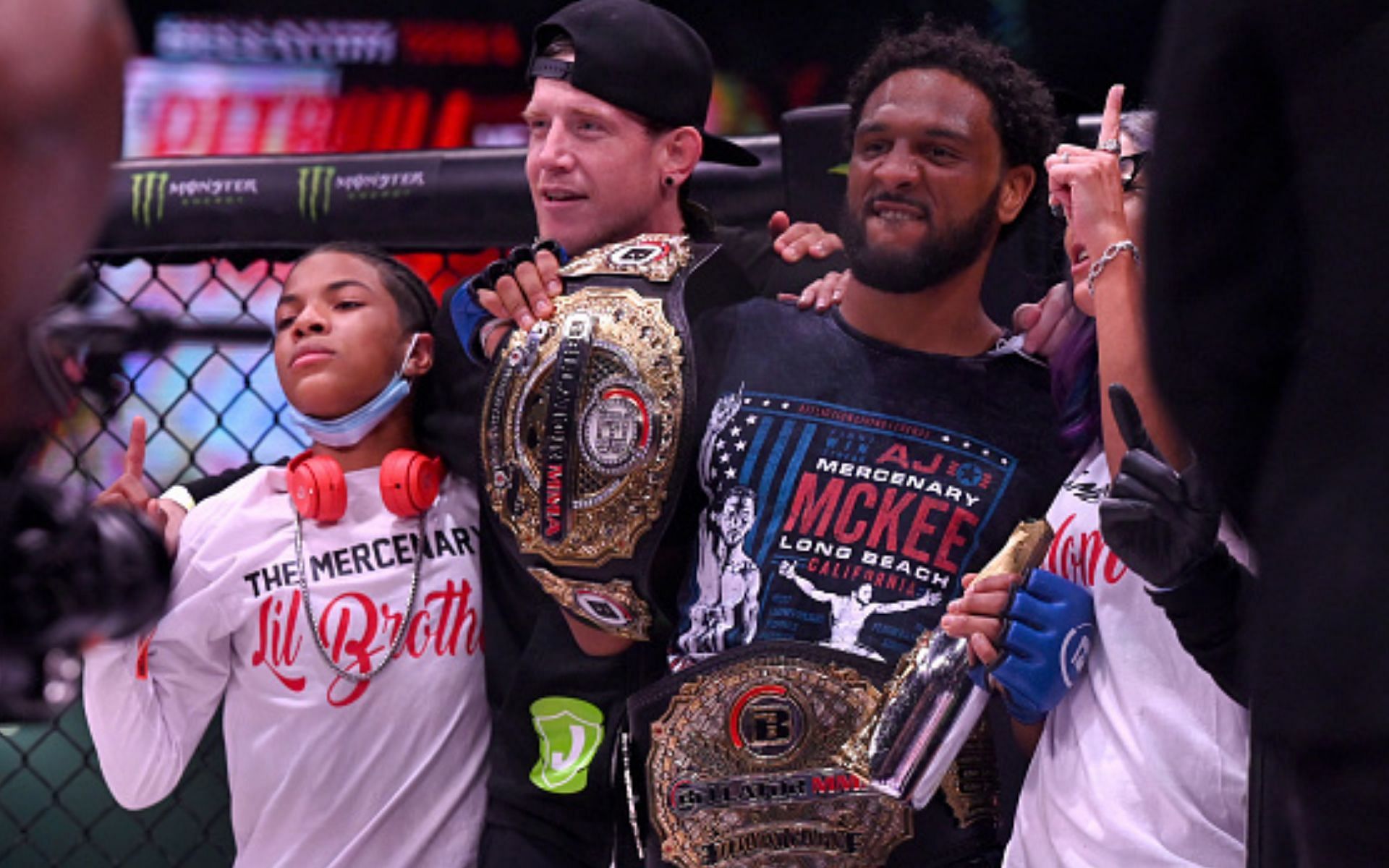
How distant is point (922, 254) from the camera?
179cm

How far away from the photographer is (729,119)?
18.2 feet

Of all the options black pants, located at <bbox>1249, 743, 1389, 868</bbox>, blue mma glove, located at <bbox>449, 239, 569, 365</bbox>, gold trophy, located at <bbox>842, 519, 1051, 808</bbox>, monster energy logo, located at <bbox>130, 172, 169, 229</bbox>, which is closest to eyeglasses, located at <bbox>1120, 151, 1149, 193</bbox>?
gold trophy, located at <bbox>842, 519, 1051, 808</bbox>

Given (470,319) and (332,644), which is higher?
(470,319)

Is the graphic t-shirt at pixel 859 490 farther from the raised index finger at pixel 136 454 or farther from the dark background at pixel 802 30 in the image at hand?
the dark background at pixel 802 30

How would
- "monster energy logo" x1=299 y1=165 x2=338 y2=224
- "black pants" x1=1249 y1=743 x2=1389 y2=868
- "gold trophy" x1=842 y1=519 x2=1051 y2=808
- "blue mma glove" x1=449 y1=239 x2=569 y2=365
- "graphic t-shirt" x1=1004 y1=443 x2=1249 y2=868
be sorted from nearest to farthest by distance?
1. "black pants" x1=1249 y1=743 x2=1389 y2=868
2. "graphic t-shirt" x1=1004 y1=443 x2=1249 y2=868
3. "gold trophy" x1=842 y1=519 x2=1051 y2=808
4. "blue mma glove" x1=449 y1=239 x2=569 y2=365
5. "monster energy logo" x1=299 y1=165 x2=338 y2=224

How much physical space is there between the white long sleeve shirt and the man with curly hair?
398 mm

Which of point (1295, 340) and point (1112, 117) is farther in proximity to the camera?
point (1112, 117)

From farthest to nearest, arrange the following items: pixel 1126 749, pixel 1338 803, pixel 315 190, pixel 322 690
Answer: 1. pixel 315 190
2. pixel 322 690
3. pixel 1126 749
4. pixel 1338 803

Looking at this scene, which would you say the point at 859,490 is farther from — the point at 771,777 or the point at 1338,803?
the point at 1338,803

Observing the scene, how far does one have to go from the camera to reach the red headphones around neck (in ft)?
6.88

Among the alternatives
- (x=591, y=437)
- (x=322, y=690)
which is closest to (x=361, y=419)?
(x=322, y=690)

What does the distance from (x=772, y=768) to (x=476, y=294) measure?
2.20 ft

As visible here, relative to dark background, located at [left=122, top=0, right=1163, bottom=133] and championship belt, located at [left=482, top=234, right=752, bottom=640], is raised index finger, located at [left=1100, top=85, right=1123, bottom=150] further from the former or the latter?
dark background, located at [left=122, top=0, right=1163, bottom=133]

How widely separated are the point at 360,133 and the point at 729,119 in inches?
60.3
